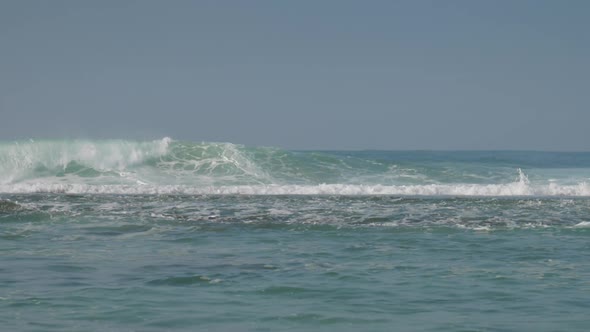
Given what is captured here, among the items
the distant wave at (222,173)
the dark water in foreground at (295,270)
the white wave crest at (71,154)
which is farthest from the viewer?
the white wave crest at (71,154)

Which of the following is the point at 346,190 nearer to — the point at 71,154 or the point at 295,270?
the point at 71,154

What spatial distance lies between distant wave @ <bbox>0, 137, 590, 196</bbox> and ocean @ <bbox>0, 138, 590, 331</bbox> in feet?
13.4

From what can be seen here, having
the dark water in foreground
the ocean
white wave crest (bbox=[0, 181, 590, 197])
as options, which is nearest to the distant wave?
white wave crest (bbox=[0, 181, 590, 197])

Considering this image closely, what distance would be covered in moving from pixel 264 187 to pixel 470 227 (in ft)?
41.7

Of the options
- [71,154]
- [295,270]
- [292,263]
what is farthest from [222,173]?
[295,270]

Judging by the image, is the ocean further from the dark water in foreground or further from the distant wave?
the distant wave

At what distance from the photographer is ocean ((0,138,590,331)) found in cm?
620

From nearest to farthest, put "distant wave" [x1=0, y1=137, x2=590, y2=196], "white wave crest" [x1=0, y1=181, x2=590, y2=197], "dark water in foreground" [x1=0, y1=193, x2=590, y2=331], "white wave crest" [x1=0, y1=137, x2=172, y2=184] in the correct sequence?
"dark water in foreground" [x1=0, y1=193, x2=590, y2=331] < "white wave crest" [x1=0, y1=181, x2=590, y2=197] < "distant wave" [x1=0, y1=137, x2=590, y2=196] < "white wave crest" [x1=0, y1=137, x2=172, y2=184]

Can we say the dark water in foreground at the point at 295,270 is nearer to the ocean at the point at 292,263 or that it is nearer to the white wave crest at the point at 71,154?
the ocean at the point at 292,263

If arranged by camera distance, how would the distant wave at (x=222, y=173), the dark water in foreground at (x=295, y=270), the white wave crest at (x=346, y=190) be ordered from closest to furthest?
the dark water in foreground at (x=295, y=270) → the white wave crest at (x=346, y=190) → the distant wave at (x=222, y=173)

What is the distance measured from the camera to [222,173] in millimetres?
29922

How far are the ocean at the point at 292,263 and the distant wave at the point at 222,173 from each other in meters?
4.09

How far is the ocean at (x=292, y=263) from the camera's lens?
6203 mm

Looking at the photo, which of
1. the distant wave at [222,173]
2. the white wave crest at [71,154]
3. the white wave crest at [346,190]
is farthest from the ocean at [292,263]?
the white wave crest at [71,154]
